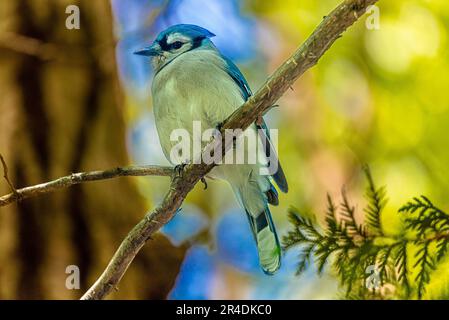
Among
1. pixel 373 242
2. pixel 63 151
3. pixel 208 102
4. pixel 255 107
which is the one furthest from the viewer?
pixel 63 151

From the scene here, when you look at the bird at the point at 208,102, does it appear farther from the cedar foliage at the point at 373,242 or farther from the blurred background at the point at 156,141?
the cedar foliage at the point at 373,242

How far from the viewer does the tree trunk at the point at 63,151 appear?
6.42 ft

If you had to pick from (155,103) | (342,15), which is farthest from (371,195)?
(155,103)

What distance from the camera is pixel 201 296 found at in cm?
211

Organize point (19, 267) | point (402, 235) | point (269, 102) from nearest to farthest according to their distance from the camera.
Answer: point (402, 235) → point (269, 102) → point (19, 267)

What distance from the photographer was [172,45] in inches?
70.9

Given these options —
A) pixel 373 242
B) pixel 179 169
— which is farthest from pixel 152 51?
pixel 373 242

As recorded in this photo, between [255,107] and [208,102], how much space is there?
48 centimetres

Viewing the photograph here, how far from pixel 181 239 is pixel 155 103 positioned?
0.54 m

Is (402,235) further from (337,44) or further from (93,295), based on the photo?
(337,44)

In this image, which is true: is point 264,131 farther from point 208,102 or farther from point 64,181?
point 64,181

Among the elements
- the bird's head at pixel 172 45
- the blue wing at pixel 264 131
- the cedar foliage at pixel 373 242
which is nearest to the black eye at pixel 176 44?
the bird's head at pixel 172 45

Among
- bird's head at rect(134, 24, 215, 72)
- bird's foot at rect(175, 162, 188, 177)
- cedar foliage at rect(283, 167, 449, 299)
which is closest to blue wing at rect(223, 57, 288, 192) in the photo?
bird's head at rect(134, 24, 215, 72)

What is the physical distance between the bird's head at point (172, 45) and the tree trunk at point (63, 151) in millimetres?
417
